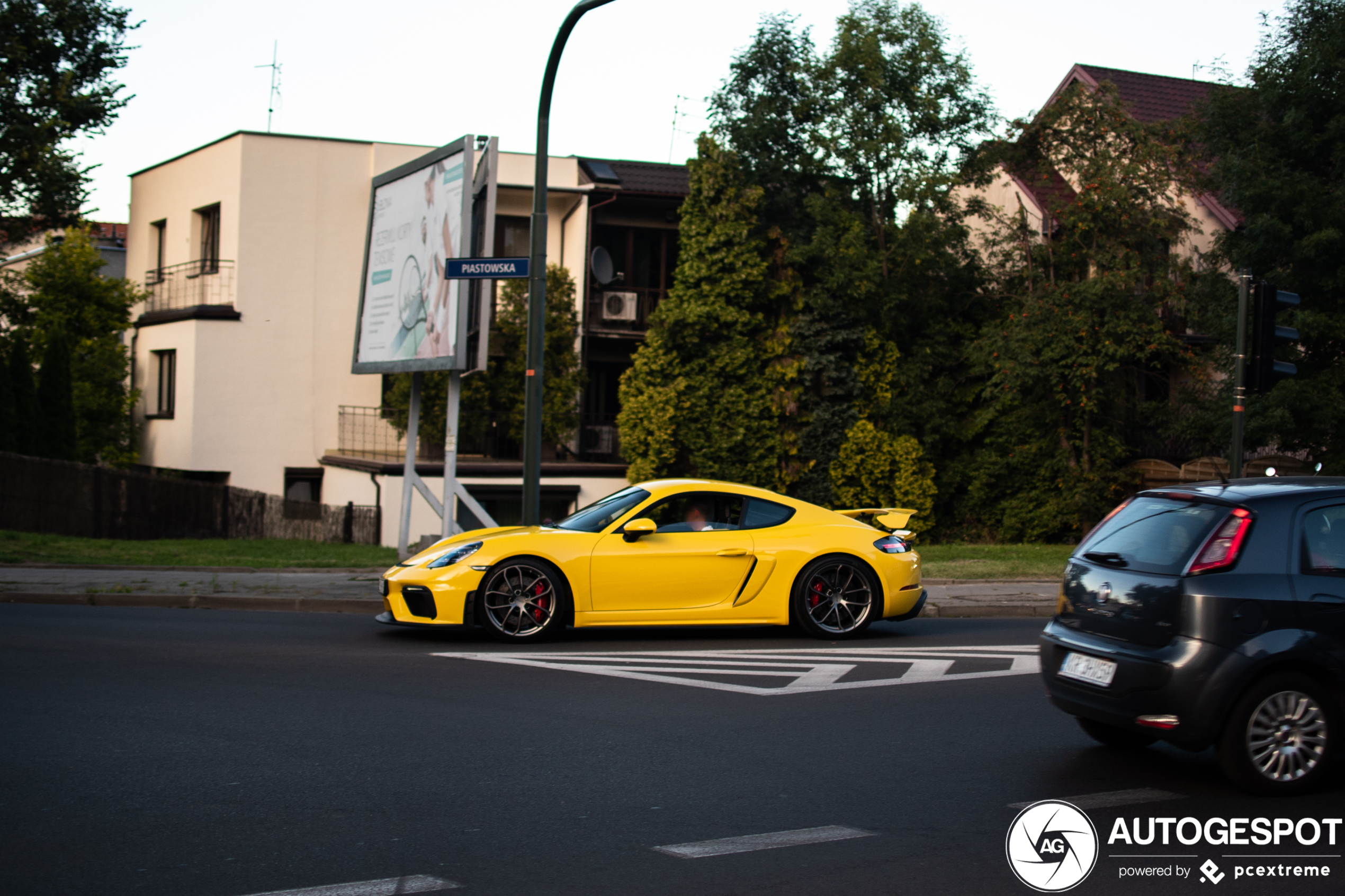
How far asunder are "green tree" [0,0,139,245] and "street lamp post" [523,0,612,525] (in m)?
18.8

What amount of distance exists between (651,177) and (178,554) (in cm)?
1855

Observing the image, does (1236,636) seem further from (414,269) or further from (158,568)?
(414,269)

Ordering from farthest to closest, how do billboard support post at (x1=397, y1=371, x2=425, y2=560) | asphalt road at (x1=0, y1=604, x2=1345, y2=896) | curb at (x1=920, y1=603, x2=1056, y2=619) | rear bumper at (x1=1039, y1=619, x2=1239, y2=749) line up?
billboard support post at (x1=397, y1=371, x2=425, y2=560) → curb at (x1=920, y1=603, x2=1056, y2=619) → rear bumper at (x1=1039, y1=619, x2=1239, y2=749) → asphalt road at (x1=0, y1=604, x2=1345, y2=896)

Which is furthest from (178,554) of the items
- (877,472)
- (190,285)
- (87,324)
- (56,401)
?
(190,285)

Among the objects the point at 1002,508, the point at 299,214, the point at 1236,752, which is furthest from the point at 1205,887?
the point at 299,214

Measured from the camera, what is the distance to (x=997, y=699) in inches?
318

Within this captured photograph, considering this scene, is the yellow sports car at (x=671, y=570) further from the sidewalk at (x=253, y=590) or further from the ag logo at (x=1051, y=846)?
the ag logo at (x=1051, y=846)

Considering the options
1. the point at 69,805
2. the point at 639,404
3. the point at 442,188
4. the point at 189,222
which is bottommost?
the point at 69,805

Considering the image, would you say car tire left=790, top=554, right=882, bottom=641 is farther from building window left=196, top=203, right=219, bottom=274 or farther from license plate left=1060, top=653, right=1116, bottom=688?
building window left=196, top=203, right=219, bottom=274

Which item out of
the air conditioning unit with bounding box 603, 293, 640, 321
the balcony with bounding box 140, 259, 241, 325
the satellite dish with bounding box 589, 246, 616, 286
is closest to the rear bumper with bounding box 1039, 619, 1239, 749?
the satellite dish with bounding box 589, 246, 616, 286

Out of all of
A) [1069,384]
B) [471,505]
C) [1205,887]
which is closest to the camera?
[1205,887]

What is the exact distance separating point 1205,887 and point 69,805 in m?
4.66

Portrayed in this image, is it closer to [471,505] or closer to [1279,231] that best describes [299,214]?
[471,505]

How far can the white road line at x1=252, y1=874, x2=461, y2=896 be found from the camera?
429 cm
